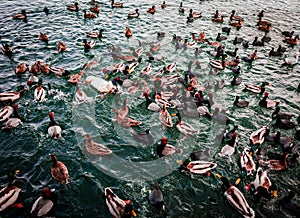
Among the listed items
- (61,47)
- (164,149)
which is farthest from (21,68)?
(164,149)

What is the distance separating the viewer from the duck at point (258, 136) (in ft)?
38.9

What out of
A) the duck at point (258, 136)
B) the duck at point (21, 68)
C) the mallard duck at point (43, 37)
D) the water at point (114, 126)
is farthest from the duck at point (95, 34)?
the duck at point (258, 136)

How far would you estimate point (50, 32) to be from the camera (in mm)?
20906

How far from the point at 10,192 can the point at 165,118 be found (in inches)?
308

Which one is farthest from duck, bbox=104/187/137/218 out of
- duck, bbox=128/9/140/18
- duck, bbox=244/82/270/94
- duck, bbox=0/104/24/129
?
duck, bbox=128/9/140/18

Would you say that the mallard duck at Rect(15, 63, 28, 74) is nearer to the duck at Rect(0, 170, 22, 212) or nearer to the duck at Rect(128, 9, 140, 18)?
the duck at Rect(0, 170, 22, 212)

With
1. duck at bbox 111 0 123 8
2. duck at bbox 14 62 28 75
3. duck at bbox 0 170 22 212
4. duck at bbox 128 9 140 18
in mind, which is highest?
duck at bbox 111 0 123 8

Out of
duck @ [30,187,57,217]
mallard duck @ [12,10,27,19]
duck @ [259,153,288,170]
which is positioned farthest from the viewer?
mallard duck @ [12,10,27,19]

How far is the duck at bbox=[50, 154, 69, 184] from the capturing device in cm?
989

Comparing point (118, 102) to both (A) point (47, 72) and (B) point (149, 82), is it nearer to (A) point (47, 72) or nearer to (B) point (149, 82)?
(B) point (149, 82)

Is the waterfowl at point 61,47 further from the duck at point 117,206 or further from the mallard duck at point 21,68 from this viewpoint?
the duck at point 117,206

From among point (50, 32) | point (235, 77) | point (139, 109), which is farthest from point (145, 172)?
point (50, 32)

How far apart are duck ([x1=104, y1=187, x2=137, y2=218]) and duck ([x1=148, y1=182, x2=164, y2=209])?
82cm

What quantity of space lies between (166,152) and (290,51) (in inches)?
638
